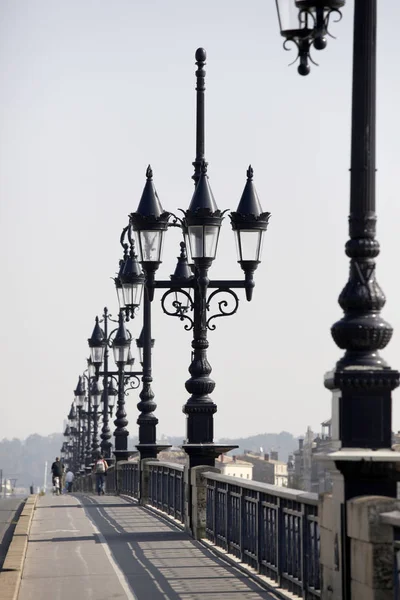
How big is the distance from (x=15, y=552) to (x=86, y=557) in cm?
89

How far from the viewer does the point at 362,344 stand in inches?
430

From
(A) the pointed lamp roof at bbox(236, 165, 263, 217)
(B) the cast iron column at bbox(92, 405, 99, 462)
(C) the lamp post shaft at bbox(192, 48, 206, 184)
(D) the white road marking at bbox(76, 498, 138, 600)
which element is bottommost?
(D) the white road marking at bbox(76, 498, 138, 600)

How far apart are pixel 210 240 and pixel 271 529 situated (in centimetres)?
702

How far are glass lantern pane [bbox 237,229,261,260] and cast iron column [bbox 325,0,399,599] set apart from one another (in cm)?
1044

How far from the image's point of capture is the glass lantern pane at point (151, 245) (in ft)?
71.3

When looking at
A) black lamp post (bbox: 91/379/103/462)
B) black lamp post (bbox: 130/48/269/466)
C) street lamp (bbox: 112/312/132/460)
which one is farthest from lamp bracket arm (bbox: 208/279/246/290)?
black lamp post (bbox: 91/379/103/462)

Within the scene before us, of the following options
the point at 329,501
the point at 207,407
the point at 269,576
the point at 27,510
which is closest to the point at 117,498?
the point at 27,510

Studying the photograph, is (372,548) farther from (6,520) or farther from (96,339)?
(96,339)

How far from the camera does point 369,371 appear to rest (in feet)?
35.4

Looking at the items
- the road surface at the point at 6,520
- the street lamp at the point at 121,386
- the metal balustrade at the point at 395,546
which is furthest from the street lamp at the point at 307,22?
the street lamp at the point at 121,386

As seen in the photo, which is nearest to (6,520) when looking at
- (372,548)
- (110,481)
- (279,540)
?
(279,540)

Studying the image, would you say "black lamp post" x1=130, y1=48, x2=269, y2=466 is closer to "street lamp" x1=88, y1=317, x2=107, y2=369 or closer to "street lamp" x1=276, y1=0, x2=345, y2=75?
"street lamp" x1=276, y1=0, x2=345, y2=75

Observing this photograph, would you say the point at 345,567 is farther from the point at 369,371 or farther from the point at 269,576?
the point at 269,576

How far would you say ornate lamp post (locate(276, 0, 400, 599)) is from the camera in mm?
10758
